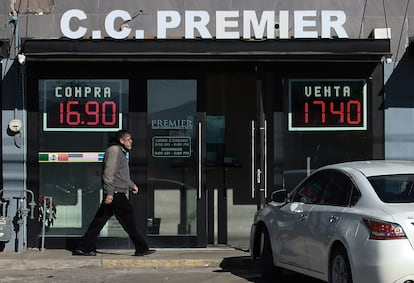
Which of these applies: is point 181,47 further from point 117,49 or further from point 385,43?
point 385,43

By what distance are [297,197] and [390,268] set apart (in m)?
2.23

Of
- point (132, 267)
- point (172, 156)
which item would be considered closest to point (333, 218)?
point (132, 267)

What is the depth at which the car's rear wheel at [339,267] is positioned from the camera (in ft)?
21.2

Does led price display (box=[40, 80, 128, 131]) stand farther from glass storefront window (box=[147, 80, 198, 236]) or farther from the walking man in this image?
the walking man

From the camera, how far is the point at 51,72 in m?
10.8

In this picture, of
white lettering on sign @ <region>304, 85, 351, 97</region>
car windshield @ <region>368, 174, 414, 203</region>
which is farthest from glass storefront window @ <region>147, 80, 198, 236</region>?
car windshield @ <region>368, 174, 414, 203</region>

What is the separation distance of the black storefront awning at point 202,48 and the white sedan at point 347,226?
261 centimetres

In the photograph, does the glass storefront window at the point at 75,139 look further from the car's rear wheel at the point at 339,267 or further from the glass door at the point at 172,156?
the car's rear wheel at the point at 339,267

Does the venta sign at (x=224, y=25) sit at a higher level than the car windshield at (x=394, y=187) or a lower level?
higher

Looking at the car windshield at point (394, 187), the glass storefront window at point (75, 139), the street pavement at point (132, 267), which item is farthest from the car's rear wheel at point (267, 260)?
the glass storefront window at point (75, 139)

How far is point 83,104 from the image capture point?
10.9 metres

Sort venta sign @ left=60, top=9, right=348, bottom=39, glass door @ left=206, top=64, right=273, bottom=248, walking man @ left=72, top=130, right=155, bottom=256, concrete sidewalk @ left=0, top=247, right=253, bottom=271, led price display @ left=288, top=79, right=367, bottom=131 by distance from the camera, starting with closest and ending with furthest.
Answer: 1. concrete sidewalk @ left=0, top=247, right=253, bottom=271
2. walking man @ left=72, top=130, right=155, bottom=256
3. venta sign @ left=60, top=9, right=348, bottom=39
4. led price display @ left=288, top=79, right=367, bottom=131
5. glass door @ left=206, top=64, right=273, bottom=248

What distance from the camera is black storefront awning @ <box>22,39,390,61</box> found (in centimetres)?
993

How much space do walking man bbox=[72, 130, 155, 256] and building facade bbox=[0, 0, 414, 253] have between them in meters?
0.75
